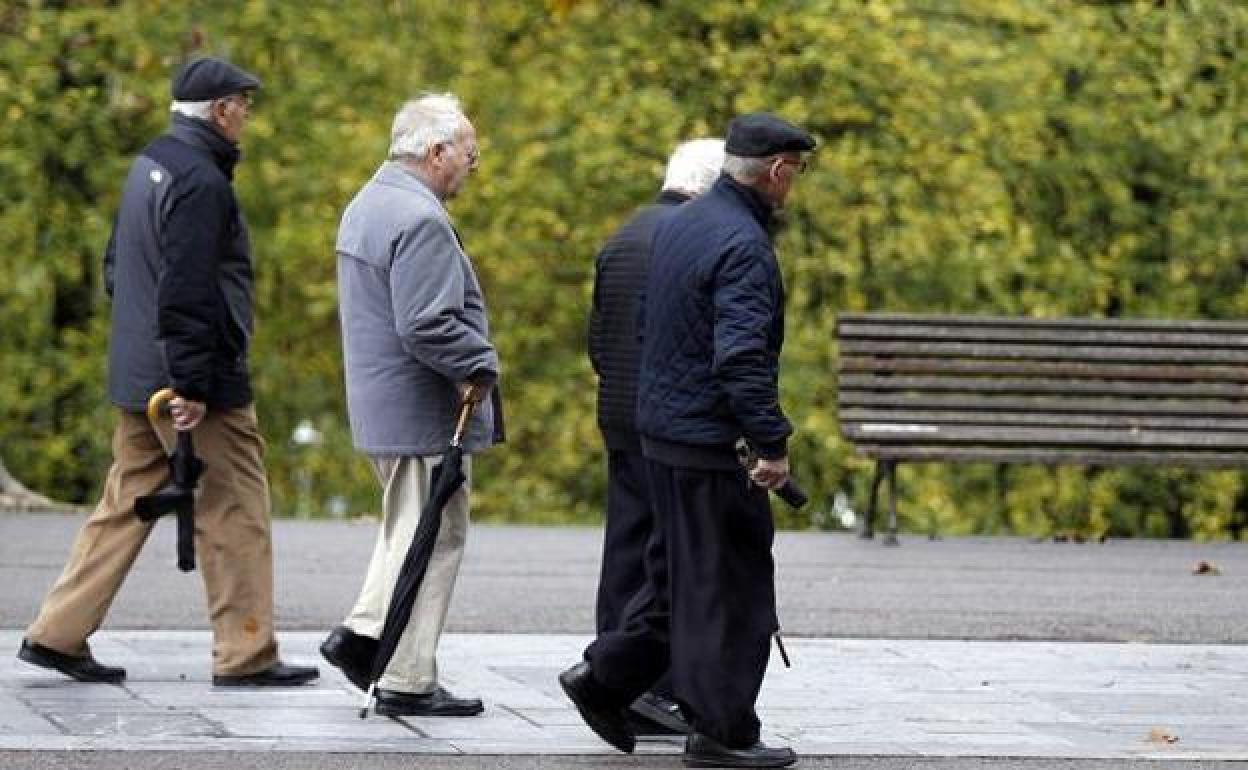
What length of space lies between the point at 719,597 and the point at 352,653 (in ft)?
4.19

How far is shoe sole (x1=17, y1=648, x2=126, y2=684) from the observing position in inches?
360

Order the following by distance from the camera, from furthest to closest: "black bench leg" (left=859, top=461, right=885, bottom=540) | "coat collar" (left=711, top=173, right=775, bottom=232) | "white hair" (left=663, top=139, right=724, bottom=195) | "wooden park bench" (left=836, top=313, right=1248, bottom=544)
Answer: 1. "wooden park bench" (left=836, top=313, right=1248, bottom=544)
2. "black bench leg" (left=859, top=461, right=885, bottom=540)
3. "white hair" (left=663, top=139, right=724, bottom=195)
4. "coat collar" (left=711, top=173, right=775, bottom=232)

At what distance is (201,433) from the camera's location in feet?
29.9

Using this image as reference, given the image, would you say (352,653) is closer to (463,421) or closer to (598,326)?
(463,421)

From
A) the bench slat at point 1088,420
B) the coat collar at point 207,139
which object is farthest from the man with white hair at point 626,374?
the bench slat at point 1088,420

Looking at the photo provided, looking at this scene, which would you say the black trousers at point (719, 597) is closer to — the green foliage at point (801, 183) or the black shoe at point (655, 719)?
the black shoe at point (655, 719)

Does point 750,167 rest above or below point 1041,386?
above

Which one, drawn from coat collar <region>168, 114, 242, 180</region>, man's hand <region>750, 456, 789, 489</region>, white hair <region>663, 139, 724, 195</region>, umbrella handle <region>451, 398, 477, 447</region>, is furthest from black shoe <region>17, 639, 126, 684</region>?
man's hand <region>750, 456, 789, 489</region>

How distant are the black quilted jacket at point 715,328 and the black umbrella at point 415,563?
0.64 meters

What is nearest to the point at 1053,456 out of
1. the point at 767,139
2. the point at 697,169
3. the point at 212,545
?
the point at 697,169

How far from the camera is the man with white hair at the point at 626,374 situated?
28.9 ft

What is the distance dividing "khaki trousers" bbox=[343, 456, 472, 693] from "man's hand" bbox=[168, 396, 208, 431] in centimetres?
60

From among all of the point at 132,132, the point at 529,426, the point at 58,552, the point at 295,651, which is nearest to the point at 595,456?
the point at 529,426

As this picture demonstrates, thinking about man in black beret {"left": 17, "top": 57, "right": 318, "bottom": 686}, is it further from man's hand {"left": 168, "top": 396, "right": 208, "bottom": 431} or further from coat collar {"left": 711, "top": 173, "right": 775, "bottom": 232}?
coat collar {"left": 711, "top": 173, "right": 775, "bottom": 232}
